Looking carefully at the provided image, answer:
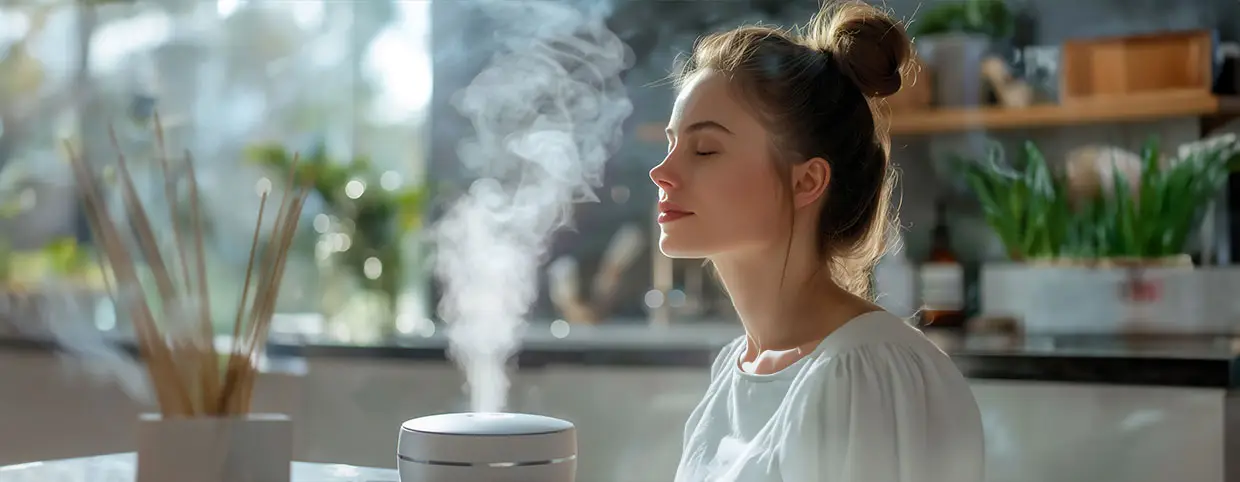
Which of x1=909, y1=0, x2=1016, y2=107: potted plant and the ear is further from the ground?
x1=909, y1=0, x2=1016, y2=107: potted plant

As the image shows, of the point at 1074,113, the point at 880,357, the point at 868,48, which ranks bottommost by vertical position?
the point at 880,357

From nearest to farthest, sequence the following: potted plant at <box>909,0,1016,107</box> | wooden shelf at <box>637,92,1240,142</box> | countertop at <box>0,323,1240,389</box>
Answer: countertop at <box>0,323,1240,389</box>, wooden shelf at <box>637,92,1240,142</box>, potted plant at <box>909,0,1016,107</box>

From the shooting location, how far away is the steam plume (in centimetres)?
161

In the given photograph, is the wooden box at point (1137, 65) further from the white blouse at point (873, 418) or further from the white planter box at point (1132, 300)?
the white blouse at point (873, 418)

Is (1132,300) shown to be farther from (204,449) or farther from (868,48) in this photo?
(204,449)

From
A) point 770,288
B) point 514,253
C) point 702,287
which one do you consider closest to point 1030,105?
point 702,287

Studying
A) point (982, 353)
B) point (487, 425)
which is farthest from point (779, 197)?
point (982, 353)

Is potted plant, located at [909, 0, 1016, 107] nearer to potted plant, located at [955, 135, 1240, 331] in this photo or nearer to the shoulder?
potted plant, located at [955, 135, 1240, 331]

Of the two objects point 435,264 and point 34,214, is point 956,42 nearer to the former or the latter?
point 435,264

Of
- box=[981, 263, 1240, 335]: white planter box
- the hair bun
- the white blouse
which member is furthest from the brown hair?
→ box=[981, 263, 1240, 335]: white planter box

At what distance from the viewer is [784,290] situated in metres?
1.01

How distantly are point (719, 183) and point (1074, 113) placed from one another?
168 centimetres

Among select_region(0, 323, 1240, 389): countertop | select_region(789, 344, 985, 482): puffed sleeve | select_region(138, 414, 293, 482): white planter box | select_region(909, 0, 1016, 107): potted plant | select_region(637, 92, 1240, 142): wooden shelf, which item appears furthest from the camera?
select_region(909, 0, 1016, 107): potted plant

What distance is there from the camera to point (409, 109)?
314 centimetres
